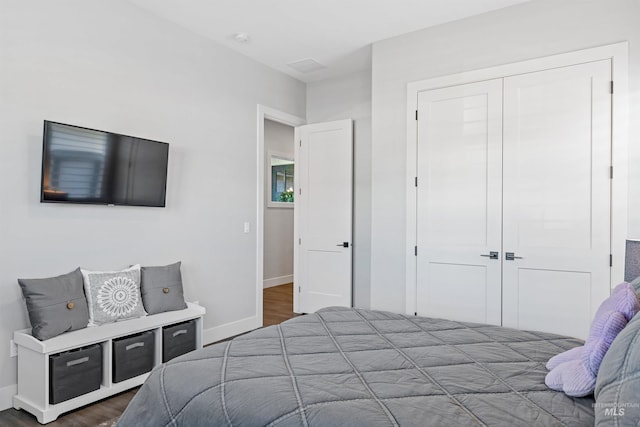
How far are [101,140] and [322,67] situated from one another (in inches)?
105

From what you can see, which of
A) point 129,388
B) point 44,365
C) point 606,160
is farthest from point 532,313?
point 44,365

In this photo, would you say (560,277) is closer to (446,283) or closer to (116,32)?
(446,283)

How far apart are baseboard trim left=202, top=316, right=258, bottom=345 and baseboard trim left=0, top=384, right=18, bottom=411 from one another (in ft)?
5.04

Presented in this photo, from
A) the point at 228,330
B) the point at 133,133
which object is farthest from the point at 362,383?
the point at 228,330

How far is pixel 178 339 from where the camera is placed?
10.5 feet

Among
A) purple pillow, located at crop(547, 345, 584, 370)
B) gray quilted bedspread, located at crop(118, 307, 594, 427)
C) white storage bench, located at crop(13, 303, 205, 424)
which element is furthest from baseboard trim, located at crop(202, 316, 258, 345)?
purple pillow, located at crop(547, 345, 584, 370)

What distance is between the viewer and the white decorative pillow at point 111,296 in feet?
9.29

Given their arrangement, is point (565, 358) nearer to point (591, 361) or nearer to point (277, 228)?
point (591, 361)

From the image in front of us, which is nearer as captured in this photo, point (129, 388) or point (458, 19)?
point (129, 388)

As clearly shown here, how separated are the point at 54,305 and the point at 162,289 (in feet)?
2.66

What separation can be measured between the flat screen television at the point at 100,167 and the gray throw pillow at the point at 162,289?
0.57 m

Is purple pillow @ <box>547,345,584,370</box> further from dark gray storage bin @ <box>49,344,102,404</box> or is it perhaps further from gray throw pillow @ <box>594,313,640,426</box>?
dark gray storage bin @ <box>49,344,102,404</box>

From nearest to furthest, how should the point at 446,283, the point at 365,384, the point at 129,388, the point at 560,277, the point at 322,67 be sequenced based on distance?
the point at 365,384, the point at 129,388, the point at 560,277, the point at 446,283, the point at 322,67

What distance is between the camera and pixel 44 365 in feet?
7.96
